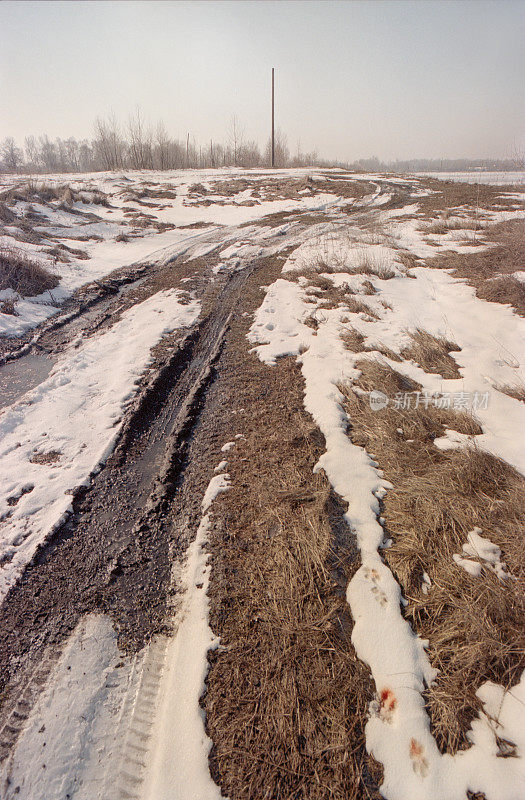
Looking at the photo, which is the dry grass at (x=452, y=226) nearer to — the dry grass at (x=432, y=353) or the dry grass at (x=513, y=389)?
the dry grass at (x=432, y=353)

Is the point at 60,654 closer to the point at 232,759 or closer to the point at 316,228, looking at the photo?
the point at 232,759

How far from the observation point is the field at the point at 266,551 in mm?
1769

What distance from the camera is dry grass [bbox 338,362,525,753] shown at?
1.89 meters

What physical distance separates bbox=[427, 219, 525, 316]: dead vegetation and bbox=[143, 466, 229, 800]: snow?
6422mm

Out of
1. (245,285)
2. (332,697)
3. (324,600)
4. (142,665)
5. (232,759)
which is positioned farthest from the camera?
(245,285)

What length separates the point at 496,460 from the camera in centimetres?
304

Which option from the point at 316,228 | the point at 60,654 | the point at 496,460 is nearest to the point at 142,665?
the point at 60,654

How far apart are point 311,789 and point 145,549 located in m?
1.78

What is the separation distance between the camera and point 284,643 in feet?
7.03

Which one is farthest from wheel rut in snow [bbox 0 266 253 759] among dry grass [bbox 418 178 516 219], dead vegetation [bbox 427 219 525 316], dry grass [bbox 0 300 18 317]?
dry grass [bbox 418 178 516 219]

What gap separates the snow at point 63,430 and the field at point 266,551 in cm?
3

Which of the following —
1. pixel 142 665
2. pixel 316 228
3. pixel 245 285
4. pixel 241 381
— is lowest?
pixel 142 665

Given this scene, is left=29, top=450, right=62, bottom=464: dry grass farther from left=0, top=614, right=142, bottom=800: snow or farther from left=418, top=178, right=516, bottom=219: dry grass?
left=418, top=178, right=516, bottom=219: dry grass

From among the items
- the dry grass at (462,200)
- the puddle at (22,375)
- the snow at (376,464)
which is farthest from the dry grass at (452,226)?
the puddle at (22,375)
